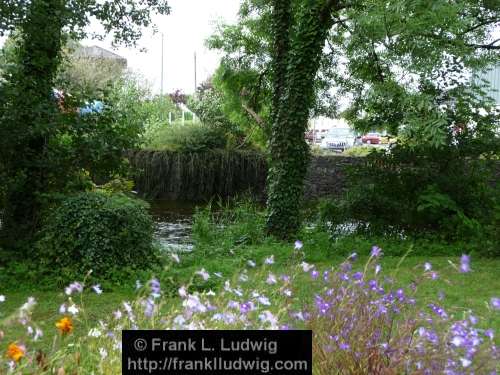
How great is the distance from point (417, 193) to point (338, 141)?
2038 centimetres

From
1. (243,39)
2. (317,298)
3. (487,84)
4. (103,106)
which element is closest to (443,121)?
(487,84)

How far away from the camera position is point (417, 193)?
9.35 metres

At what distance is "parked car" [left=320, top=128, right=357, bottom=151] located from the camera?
2877cm

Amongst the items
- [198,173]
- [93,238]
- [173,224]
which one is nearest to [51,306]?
[93,238]

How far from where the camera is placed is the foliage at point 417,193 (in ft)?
30.0

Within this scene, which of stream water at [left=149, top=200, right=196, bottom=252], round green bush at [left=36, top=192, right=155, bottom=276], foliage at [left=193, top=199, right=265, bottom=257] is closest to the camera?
round green bush at [left=36, top=192, right=155, bottom=276]

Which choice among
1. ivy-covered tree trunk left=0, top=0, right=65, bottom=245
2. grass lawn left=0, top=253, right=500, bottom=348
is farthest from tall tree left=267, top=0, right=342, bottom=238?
ivy-covered tree trunk left=0, top=0, right=65, bottom=245

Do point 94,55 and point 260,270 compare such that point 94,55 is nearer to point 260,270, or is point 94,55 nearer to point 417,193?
point 417,193

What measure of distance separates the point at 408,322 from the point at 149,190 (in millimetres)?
17173

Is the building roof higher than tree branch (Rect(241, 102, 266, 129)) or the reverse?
higher

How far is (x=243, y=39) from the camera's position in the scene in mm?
12570

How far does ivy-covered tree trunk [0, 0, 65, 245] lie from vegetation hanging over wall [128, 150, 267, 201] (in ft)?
37.6

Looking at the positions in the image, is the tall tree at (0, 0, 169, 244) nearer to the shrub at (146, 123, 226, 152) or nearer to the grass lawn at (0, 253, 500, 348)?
the grass lawn at (0, 253, 500, 348)

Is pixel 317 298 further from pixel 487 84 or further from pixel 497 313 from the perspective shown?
pixel 487 84
